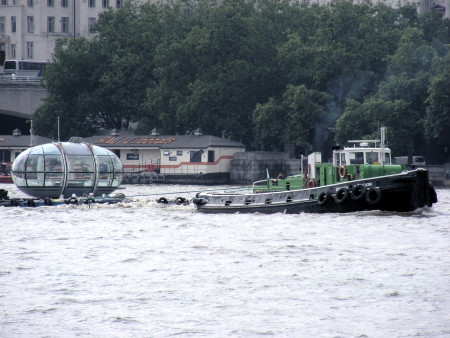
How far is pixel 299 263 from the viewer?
34.9m

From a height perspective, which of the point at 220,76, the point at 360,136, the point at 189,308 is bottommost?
the point at 189,308

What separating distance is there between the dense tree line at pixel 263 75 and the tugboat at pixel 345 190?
42567 mm

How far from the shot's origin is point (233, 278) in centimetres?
3169

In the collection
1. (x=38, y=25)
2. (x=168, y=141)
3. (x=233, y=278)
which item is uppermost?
(x=38, y=25)

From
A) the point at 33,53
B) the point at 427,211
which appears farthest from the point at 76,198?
the point at 33,53

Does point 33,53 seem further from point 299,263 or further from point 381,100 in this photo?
point 299,263

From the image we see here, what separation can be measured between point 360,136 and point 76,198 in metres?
Result: 42.5

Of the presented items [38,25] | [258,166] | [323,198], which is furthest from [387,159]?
[38,25]

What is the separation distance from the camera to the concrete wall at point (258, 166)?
345ft

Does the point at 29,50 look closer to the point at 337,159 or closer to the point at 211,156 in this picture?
the point at 211,156

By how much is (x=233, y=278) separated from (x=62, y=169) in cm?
3329

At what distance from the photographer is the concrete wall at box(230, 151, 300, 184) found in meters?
105

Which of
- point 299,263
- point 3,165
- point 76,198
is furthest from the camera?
point 3,165

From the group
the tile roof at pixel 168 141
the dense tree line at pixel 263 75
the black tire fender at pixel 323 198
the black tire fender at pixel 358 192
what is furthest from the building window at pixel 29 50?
the black tire fender at pixel 358 192
